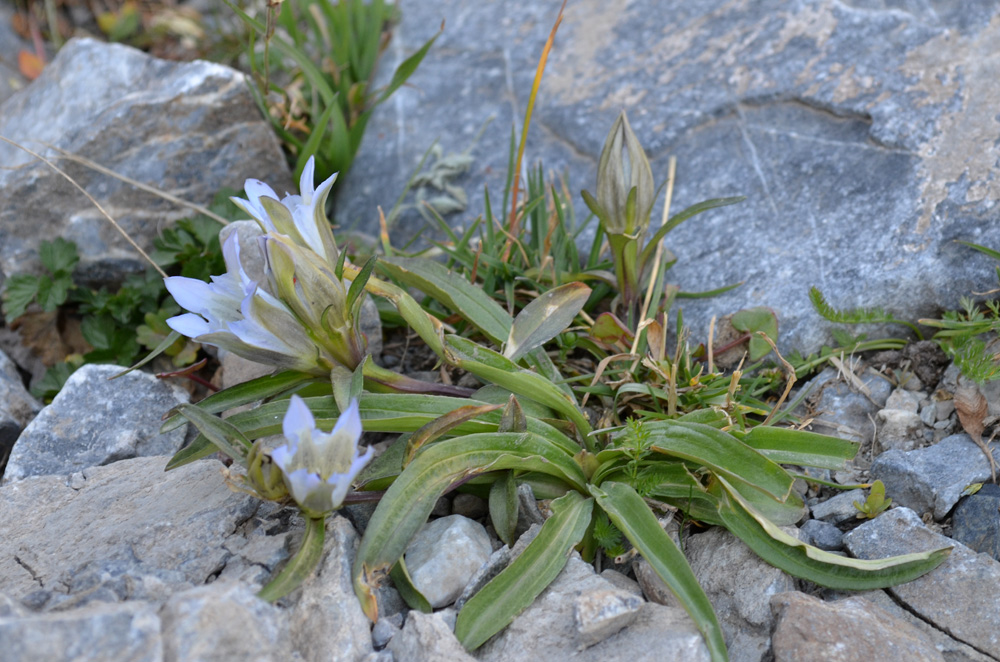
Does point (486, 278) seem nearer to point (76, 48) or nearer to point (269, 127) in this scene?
point (269, 127)

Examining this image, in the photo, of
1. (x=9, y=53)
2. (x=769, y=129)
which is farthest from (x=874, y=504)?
(x=9, y=53)

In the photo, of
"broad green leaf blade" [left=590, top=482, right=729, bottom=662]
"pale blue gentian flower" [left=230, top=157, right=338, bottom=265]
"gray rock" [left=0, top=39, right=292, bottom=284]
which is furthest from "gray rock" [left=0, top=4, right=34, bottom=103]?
"broad green leaf blade" [left=590, top=482, right=729, bottom=662]

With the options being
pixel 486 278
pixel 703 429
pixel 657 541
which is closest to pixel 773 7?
pixel 486 278

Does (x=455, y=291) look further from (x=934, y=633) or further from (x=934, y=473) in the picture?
(x=934, y=633)

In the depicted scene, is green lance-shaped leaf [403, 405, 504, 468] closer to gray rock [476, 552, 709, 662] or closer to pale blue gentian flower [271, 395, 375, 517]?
pale blue gentian flower [271, 395, 375, 517]

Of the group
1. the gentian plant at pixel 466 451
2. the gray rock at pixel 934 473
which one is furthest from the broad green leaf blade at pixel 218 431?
the gray rock at pixel 934 473

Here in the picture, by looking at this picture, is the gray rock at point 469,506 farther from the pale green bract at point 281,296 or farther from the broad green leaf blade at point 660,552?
the pale green bract at point 281,296
